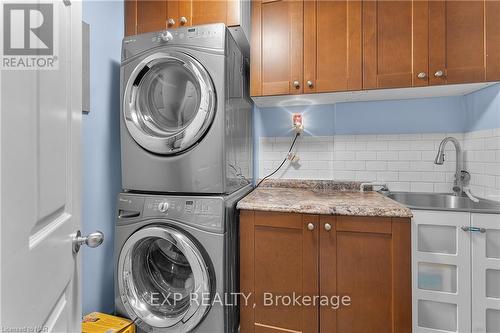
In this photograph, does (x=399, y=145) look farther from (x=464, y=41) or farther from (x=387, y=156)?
(x=464, y=41)

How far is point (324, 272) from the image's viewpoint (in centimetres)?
133

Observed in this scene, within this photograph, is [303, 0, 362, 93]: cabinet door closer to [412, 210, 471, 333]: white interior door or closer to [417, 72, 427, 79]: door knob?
[417, 72, 427, 79]: door knob

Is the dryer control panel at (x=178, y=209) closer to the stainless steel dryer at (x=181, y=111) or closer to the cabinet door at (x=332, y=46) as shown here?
the stainless steel dryer at (x=181, y=111)

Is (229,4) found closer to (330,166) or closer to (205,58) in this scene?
(205,58)

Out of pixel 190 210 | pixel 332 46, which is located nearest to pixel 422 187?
pixel 332 46

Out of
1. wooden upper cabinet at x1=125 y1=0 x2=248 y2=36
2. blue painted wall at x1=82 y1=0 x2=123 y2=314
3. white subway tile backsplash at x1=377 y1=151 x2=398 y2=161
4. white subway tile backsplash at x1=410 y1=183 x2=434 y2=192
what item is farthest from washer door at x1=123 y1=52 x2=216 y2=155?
white subway tile backsplash at x1=410 y1=183 x2=434 y2=192

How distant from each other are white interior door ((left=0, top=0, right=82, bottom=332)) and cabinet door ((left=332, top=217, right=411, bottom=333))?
1.15 m

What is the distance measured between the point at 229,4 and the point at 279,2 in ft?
1.20

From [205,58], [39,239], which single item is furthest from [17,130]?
[205,58]

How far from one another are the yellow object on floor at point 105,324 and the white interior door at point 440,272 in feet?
5.12

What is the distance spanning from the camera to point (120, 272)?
4.70 ft

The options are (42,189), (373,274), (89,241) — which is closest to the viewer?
(42,189)

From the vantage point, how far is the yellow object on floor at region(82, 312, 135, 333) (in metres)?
1.30

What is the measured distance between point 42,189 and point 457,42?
2016mm
